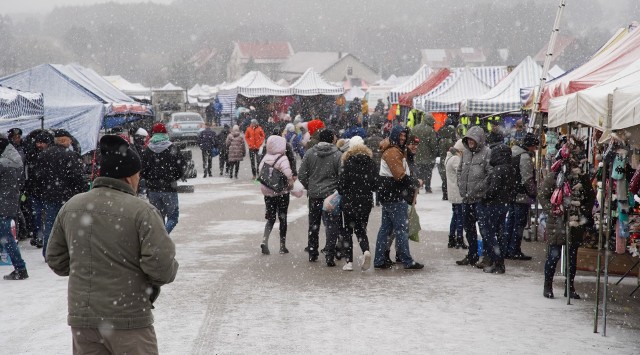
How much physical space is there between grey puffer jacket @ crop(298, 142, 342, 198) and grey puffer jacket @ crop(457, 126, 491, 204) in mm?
1641

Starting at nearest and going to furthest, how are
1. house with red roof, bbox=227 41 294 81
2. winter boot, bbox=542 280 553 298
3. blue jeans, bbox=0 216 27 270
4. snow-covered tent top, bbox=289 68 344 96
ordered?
winter boot, bbox=542 280 553 298 → blue jeans, bbox=0 216 27 270 → snow-covered tent top, bbox=289 68 344 96 → house with red roof, bbox=227 41 294 81

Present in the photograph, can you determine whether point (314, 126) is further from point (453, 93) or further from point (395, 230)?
point (453, 93)

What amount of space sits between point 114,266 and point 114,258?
41 mm

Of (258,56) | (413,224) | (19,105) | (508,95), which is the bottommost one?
(413,224)

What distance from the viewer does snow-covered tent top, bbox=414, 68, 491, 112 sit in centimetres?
2348

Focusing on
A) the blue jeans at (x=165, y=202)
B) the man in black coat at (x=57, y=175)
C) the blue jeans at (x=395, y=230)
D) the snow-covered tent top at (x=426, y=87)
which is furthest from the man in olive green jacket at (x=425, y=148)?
the man in black coat at (x=57, y=175)

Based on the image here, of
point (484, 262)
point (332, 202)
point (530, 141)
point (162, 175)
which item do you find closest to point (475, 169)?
point (530, 141)

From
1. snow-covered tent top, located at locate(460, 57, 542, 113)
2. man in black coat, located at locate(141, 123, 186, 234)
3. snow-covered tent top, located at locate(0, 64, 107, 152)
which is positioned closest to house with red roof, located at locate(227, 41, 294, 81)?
snow-covered tent top, located at locate(460, 57, 542, 113)

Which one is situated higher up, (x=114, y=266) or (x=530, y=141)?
(x=530, y=141)

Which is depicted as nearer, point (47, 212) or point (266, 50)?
point (47, 212)

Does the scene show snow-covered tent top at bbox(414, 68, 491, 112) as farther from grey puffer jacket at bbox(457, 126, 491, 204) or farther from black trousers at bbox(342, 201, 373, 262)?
black trousers at bbox(342, 201, 373, 262)

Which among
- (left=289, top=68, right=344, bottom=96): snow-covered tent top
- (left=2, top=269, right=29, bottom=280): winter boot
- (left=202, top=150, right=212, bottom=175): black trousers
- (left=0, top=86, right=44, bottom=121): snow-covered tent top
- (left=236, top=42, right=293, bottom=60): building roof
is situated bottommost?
(left=2, top=269, right=29, bottom=280): winter boot

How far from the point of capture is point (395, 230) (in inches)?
421

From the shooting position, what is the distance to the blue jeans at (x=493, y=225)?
33.9ft
